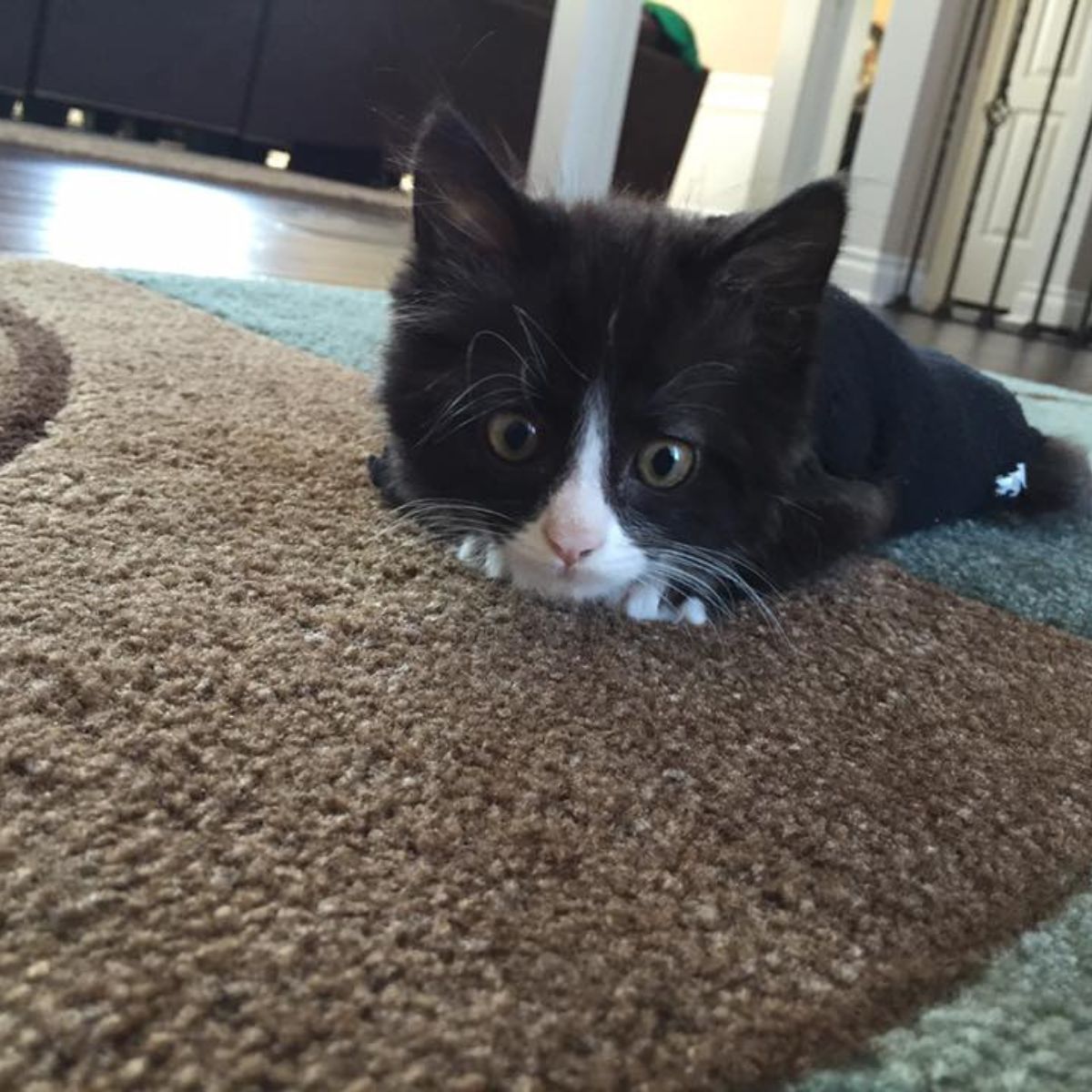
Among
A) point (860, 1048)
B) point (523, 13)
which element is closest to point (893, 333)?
point (860, 1048)

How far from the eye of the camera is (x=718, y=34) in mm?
6750

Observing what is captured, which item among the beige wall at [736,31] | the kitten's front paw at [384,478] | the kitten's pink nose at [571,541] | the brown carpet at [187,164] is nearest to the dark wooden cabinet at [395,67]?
the brown carpet at [187,164]

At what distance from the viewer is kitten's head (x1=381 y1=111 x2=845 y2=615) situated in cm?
83

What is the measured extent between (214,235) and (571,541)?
2133 millimetres

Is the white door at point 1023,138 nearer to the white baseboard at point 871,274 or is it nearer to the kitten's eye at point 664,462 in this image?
the white baseboard at point 871,274

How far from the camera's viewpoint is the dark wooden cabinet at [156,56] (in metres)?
4.40

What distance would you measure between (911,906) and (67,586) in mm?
541

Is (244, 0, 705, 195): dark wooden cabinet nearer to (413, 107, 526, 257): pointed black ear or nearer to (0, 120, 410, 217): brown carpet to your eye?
(0, 120, 410, 217): brown carpet

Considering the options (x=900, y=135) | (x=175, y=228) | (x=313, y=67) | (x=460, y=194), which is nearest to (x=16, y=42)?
(x=313, y=67)

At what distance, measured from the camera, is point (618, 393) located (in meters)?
0.82

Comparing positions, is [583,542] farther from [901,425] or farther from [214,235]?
[214,235]

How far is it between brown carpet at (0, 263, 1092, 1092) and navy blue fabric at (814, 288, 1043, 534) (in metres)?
0.15

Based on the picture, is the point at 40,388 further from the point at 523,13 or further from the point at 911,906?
the point at 523,13

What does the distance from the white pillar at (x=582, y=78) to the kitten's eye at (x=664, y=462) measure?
7.29ft
